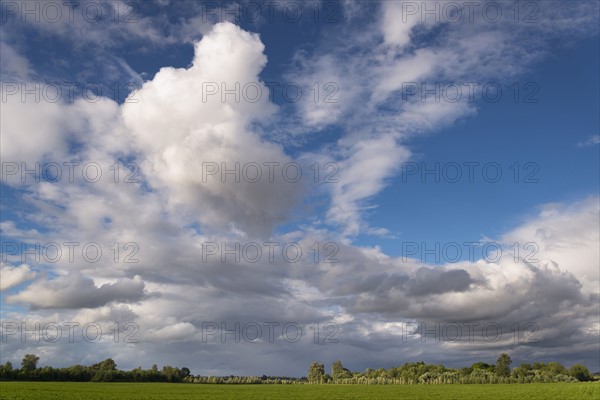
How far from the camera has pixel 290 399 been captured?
8631 cm

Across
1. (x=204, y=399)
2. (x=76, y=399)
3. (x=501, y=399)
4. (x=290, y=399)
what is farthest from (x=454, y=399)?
(x=76, y=399)

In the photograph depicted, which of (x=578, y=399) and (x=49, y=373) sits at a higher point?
(x=578, y=399)

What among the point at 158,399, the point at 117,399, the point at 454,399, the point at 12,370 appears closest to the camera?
the point at 117,399

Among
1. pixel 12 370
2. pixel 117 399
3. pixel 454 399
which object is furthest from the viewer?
pixel 12 370

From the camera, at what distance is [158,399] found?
270 ft

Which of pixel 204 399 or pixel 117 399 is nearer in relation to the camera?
pixel 117 399

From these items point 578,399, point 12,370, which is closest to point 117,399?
point 578,399

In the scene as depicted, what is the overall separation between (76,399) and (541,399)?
8140cm

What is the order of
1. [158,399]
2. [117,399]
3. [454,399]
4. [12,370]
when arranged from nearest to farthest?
[117,399]
[158,399]
[454,399]
[12,370]

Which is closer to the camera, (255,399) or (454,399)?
(255,399)

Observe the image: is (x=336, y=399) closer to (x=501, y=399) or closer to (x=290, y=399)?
(x=290, y=399)

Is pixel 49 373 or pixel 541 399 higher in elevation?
pixel 541 399

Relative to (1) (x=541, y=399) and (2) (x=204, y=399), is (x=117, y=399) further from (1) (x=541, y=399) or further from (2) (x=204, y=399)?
(1) (x=541, y=399)

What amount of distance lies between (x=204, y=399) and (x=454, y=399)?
47521 millimetres
